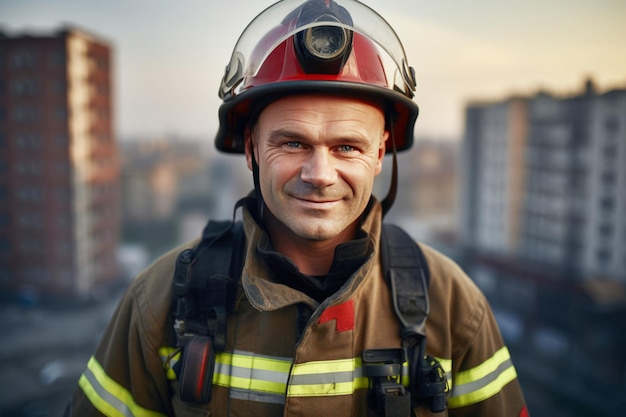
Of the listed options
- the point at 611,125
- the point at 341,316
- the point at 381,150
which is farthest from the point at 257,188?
the point at 611,125

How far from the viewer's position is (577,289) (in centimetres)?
3200

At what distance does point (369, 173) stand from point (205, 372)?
3.99 ft

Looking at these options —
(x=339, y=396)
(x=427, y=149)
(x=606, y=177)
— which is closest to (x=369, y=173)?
(x=339, y=396)

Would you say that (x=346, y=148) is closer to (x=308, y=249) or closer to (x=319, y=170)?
(x=319, y=170)

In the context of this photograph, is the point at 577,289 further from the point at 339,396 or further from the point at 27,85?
the point at 27,85

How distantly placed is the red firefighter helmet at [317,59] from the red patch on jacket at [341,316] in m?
1.00

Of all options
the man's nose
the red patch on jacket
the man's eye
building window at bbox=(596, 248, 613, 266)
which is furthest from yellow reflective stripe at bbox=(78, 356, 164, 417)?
building window at bbox=(596, 248, 613, 266)

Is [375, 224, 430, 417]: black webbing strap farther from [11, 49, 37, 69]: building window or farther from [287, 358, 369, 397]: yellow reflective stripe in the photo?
[11, 49, 37, 69]: building window

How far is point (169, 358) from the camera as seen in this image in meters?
2.22

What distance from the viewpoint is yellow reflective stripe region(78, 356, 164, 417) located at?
2.31 m

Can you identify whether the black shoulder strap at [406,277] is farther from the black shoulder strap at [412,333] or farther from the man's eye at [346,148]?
the man's eye at [346,148]

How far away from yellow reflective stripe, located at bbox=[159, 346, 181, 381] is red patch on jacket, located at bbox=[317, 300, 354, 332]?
739 mm

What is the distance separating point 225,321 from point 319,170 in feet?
2.78

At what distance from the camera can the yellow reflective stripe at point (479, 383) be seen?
2.29m
